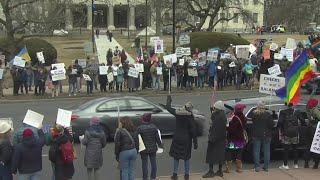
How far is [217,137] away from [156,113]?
15.7ft

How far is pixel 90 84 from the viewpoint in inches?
1113

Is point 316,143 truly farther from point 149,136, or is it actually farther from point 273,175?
point 149,136

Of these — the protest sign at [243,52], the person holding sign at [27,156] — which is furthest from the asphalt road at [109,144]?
the protest sign at [243,52]

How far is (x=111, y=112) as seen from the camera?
16.8 meters

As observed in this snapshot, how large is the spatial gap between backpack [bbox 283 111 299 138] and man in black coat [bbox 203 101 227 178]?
5.24 ft

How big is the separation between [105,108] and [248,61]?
587 inches

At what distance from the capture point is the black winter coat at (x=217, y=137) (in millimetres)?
12312

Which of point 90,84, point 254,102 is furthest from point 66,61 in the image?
point 254,102

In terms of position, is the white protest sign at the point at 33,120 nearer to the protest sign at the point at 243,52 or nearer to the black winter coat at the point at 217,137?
the black winter coat at the point at 217,137

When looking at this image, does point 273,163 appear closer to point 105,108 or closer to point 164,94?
point 105,108

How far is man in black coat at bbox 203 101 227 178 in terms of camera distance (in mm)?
12312

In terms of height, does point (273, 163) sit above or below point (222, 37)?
below

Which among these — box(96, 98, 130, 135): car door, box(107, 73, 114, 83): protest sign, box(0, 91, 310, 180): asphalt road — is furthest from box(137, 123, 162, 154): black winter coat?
box(107, 73, 114, 83): protest sign

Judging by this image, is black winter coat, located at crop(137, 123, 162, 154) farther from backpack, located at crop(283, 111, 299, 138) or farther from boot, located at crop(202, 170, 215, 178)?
backpack, located at crop(283, 111, 299, 138)
